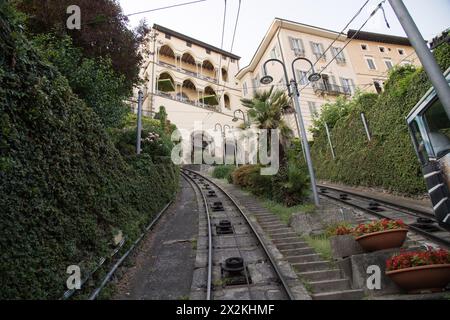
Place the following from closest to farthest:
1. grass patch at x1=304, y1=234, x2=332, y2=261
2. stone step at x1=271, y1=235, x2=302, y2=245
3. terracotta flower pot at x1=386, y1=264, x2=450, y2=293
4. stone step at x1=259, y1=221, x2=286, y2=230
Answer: terracotta flower pot at x1=386, y1=264, x2=450, y2=293
grass patch at x1=304, y1=234, x2=332, y2=261
stone step at x1=271, y1=235, x2=302, y2=245
stone step at x1=259, y1=221, x2=286, y2=230

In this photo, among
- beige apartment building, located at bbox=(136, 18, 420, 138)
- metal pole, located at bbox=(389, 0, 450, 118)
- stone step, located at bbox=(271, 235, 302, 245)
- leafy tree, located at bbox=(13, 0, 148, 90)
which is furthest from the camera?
beige apartment building, located at bbox=(136, 18, 420, 138)

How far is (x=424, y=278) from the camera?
3619mm

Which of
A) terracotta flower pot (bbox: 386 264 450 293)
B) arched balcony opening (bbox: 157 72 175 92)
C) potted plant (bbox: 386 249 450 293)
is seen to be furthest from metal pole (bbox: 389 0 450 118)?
arched balcony opening (bbox: 157 72 175 92)

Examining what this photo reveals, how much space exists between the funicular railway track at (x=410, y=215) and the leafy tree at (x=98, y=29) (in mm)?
11469

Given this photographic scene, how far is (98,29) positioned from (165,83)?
27.8m

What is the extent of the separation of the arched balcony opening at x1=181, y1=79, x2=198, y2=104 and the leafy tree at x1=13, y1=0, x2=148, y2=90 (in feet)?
97.3

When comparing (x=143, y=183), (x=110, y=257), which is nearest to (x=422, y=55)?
(x=110, y=257)

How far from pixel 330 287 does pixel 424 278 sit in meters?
1.55

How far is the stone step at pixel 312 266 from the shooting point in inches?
214

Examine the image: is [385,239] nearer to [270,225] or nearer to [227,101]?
[270,225]

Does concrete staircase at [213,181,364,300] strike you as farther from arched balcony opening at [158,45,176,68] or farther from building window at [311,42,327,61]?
arched balcony opening at [158,45,176,68]

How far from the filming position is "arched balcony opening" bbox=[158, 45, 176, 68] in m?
38.1

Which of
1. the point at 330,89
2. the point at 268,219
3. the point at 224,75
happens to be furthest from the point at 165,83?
the point at 268,219

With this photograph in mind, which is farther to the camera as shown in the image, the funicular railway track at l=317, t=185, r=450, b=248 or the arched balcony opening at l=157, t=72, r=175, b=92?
the arched balcony opening at l=157, t=72, r=175, b=92
